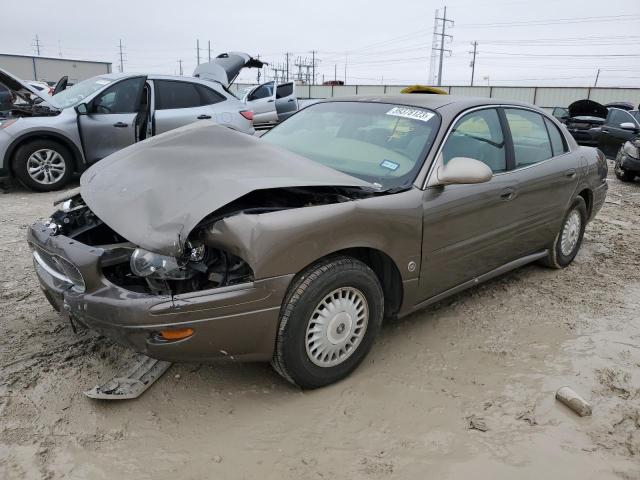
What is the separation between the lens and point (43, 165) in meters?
7.07

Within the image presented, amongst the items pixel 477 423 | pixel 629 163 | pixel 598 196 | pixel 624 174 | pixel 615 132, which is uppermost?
pixel 615 132

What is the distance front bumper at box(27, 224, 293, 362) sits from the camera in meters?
2.28

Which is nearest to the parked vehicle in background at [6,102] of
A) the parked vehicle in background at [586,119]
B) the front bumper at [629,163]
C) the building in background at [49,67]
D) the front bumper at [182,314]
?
the front bumper at [182,314]

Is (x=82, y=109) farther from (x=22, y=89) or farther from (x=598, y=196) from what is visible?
(x=598, y=196)

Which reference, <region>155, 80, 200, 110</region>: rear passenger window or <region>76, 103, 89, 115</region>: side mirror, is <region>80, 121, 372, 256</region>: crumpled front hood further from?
<region>155, 80, 200, 110</region>: rear passenger window

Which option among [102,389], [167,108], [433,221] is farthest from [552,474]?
[167,108]

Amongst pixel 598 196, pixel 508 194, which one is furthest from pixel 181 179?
pixel 598 196

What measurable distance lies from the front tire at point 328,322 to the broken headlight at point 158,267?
529mm

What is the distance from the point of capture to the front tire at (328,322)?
2510mm

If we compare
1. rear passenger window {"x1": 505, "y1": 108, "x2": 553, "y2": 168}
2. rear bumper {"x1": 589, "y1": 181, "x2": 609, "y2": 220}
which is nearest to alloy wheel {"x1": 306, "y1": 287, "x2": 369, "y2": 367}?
rear passenger window {"x1": 505, "y1": 108, "x2": 553, "y2": 168}

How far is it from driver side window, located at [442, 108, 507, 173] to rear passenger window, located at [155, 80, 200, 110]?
5.46m

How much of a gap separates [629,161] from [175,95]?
801 cm

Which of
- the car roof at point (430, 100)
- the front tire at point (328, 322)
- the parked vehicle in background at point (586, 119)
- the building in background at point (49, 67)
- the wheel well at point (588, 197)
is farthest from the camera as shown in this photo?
the building in background at point (49, 67)

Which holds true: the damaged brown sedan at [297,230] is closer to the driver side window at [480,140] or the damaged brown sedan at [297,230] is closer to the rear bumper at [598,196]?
the driver side window at [480,140]
